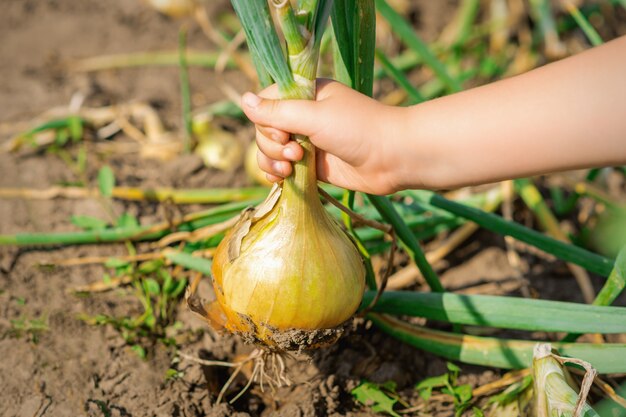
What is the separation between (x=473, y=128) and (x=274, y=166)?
305 millimetres

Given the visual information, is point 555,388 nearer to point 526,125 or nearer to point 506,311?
point 506,311

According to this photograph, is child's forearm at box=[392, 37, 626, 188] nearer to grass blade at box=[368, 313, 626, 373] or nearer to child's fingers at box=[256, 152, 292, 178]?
child's fingers at box=[256, 152, 292, 178]

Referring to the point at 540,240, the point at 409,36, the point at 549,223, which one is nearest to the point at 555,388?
the point at 540,240

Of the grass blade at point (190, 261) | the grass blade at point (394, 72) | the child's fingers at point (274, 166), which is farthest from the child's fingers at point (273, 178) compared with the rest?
the grass blade at point (394, 72)

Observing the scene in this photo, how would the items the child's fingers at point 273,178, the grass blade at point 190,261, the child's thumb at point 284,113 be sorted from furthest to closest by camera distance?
1. the grass blade at point 190,261
2. the child's fingers at point 273,178
3. the child's thumb at point 284,113

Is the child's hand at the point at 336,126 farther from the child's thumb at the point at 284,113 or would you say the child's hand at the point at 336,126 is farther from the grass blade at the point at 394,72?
the grass blade at the point at 394,72

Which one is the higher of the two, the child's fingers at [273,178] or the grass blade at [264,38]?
the grass blade at [264,38]

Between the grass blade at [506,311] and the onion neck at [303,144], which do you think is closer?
the onion neck at [303,144]

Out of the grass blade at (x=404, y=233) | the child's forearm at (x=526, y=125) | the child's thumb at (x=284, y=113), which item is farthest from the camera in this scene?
the grass blade at (x=404, y=233)

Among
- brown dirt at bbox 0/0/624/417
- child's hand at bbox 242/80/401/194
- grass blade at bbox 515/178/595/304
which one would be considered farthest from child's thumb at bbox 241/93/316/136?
grass blade at bbox 515/178/595/304

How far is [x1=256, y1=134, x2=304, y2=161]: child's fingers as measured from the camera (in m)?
0.97

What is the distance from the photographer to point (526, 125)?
852 millimetres

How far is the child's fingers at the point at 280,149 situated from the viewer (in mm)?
971

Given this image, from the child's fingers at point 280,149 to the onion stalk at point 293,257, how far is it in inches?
0.7
